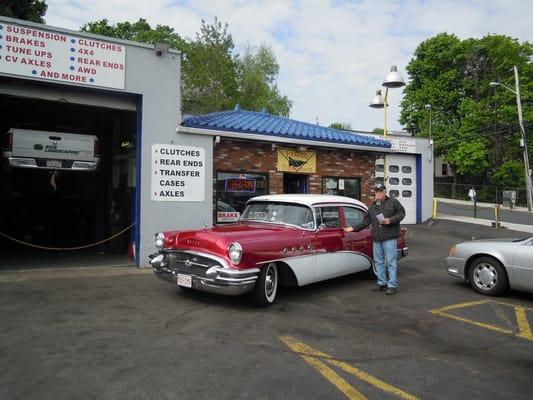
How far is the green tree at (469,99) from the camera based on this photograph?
34.8 m

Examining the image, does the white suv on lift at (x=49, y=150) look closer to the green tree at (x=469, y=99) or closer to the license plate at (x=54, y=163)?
the license plate at (x=54, y=163)

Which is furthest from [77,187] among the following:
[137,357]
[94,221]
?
[137,357]

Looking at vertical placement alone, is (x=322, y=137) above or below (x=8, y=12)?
below

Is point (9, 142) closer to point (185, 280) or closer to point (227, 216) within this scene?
point (227, 216)

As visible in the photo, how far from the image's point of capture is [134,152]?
10.5 metres

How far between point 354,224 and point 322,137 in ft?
16.1

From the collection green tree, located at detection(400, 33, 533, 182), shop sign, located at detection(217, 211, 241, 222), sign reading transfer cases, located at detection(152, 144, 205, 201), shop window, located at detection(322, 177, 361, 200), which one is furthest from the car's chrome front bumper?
green tree, located at detection(400, 33, 533, 182)

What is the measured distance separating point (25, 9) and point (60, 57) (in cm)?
1625

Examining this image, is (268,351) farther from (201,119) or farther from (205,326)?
(201,119)

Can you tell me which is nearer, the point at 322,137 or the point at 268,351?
the point at 268,351

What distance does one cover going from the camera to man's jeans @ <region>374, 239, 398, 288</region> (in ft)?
22.6

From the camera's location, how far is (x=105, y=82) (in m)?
8.53

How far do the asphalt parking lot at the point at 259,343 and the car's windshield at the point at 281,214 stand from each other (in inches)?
46.0

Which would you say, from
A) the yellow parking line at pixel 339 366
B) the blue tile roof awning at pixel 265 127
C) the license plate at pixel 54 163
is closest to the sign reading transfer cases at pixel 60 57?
the blue tile roof awning at pixel 265 127
